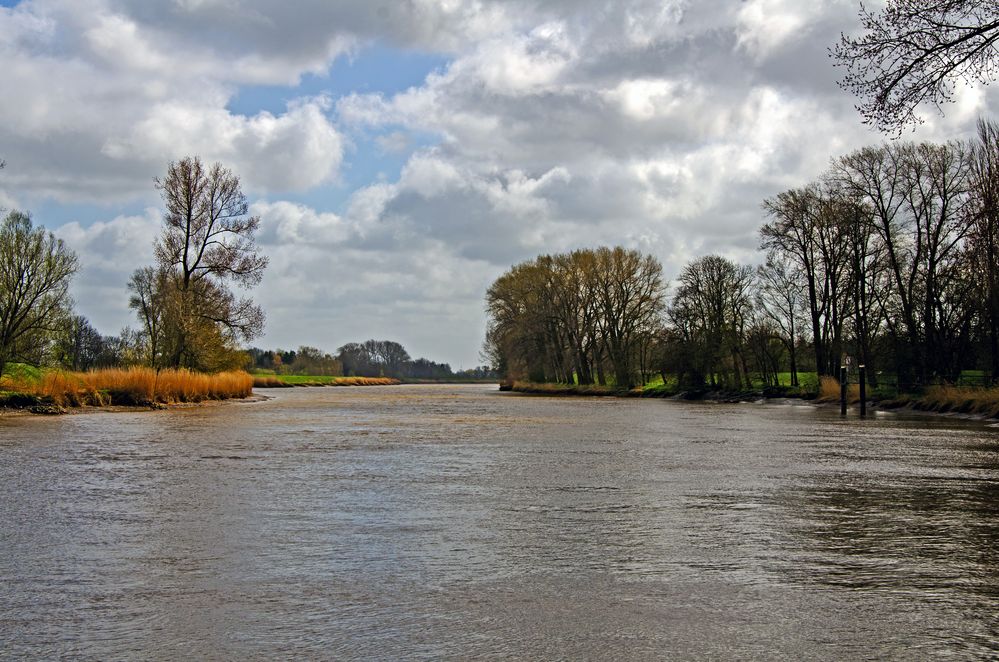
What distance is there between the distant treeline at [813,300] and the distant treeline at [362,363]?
5756cm

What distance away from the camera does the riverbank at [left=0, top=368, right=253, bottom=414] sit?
2469 centimetres

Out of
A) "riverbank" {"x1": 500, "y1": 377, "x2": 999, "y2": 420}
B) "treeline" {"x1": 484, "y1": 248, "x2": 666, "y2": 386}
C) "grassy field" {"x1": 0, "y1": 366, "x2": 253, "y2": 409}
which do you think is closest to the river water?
"grassy field" {"x1": 0, "y1": 366, "x2": 253, "y2": 409}

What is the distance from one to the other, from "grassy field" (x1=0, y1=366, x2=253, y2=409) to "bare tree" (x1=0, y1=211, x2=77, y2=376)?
1546mm

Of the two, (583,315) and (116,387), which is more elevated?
(583,315)

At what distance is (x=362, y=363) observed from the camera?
16562cm

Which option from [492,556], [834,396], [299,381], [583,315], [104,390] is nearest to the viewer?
[492,556]

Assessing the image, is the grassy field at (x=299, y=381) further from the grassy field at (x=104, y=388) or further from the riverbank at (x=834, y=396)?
the grassy field at (x=104, y=388)

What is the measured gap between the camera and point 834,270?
141 ft

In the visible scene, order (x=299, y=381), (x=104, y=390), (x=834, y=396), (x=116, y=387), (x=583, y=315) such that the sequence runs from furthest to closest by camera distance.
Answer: (x=299, y=381) → (x=583, y=315) → (x=834, y=396) → (x=116, y=387) → (x=104, y=390)

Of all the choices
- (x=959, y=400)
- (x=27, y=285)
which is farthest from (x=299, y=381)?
(x=959, y=400)

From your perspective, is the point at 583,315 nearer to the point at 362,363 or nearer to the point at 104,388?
the point at 104,388

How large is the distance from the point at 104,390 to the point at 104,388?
14 cm

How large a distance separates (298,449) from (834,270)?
3477 cm

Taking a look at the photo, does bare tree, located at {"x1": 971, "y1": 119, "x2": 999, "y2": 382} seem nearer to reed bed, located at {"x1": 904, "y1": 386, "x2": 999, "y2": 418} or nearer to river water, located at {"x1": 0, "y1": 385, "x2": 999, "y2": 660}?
reed bed, located at {"x1": 904, "y1": 386, "x2": 999, "y2": 418}
